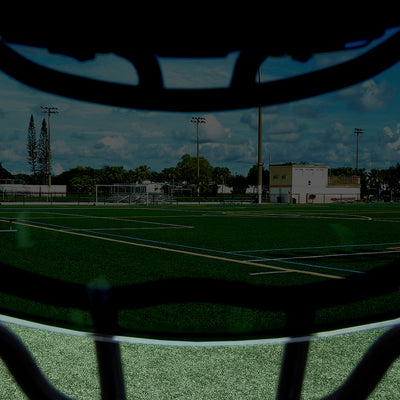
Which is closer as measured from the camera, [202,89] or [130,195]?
[202,89]

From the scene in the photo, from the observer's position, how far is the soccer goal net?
49.9 meters

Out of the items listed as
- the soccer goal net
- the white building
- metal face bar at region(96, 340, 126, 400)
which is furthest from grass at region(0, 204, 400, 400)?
the white building

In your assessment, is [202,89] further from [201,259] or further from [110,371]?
[201,259]

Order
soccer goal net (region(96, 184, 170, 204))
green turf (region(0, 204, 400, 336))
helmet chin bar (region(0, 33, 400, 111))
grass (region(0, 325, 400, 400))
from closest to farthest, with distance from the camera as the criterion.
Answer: helmet chin bar (region(0, 33, 400, 111)) < grass (region(0, 325, 400, 400)) < green turf (region(0, 204, 400, 336)) < soccer goal net (region(96, 184, 170, 204))

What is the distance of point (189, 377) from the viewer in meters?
3.85

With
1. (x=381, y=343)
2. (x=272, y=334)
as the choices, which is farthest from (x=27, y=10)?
(x=381, y=343)

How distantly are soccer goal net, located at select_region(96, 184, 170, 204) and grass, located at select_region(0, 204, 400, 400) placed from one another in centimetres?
2963

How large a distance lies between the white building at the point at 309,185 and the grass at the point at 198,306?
160 feet

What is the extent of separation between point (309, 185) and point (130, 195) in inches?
1170

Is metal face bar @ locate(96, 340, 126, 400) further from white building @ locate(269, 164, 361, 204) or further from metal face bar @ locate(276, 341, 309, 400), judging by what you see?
white building @ locate(269, 164, 361, 204)

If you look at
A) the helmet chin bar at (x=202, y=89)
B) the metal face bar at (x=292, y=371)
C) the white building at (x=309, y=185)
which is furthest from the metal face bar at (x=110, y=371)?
the white building at (x=309, y=185)

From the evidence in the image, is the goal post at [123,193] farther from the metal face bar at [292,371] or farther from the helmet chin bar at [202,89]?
the helmet chin bar at [202,89]

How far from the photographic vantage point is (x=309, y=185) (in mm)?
71000

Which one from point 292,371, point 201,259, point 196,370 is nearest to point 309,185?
point 201,259
